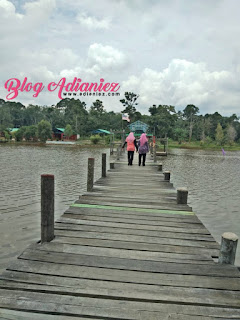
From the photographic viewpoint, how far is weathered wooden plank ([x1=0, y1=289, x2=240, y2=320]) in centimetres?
248

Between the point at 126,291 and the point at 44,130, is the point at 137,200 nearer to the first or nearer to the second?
the point at 126,291

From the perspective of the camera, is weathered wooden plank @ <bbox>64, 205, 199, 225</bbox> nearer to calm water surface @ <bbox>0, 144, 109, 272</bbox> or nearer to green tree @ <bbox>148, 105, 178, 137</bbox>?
calm water surface @ <bbox>0, 144, 109, 272</bbox>

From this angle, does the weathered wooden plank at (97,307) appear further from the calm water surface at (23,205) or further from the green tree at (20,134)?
the green tree at (20,134)

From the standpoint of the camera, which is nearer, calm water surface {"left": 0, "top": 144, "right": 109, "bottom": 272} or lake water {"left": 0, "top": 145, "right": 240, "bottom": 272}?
calm water surface {"left": 0, "top": 144, "right": 109, "bottom": 272}

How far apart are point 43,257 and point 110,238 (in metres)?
1.18

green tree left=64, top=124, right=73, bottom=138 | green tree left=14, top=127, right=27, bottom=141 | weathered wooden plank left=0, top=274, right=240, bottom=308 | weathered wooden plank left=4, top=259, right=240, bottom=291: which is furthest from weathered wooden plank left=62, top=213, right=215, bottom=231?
green tree left=14, top=127, right=27, bottom=141

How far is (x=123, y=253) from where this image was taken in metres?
3.76

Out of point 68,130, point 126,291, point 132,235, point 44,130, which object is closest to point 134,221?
point 132,235

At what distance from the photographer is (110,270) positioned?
3.24 m

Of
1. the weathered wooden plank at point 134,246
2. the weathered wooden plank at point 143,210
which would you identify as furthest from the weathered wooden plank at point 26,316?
the weathered wooden plank at point 143,210

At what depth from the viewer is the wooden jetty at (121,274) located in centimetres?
253

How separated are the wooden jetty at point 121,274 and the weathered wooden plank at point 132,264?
1 cm

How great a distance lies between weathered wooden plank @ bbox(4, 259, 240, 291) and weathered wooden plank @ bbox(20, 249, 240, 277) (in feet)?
0.29

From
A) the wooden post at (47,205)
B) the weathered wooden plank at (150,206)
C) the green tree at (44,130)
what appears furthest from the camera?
the green tree at (44,130)
